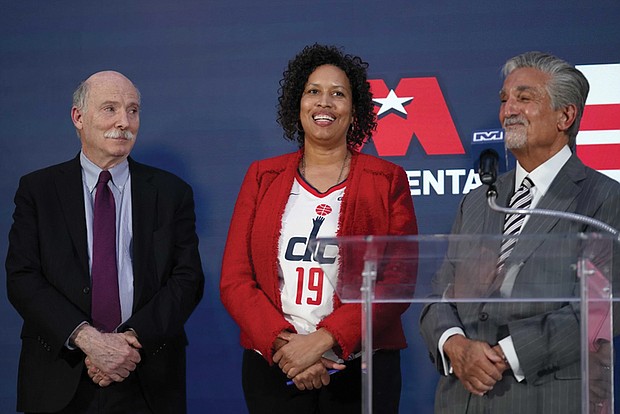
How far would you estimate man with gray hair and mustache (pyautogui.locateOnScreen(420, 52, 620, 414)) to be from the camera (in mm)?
2367

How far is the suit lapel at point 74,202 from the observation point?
129 inches

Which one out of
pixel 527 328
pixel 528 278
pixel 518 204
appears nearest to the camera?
pixel 528 278

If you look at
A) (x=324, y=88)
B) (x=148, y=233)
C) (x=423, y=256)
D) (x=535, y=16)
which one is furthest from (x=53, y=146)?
(x=423, y=256)

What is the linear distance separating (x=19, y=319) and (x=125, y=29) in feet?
4.88

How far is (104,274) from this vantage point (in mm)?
3250

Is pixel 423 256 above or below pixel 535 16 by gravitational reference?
below

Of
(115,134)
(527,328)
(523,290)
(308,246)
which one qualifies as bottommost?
(527,328)

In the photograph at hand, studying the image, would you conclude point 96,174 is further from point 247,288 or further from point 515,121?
point 515,121

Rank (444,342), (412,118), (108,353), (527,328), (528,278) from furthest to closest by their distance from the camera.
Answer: (412,118)
(108,353)
(444,342)
(527,328)
(528,278)

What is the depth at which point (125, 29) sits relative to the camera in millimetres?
4410

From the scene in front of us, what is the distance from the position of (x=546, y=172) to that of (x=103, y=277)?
1572mm

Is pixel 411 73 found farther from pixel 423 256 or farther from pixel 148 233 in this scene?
pixel 423 256

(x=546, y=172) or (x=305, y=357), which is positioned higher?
(x=546, y=172)

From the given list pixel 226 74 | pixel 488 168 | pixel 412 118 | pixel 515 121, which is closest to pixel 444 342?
pixel 488 168
